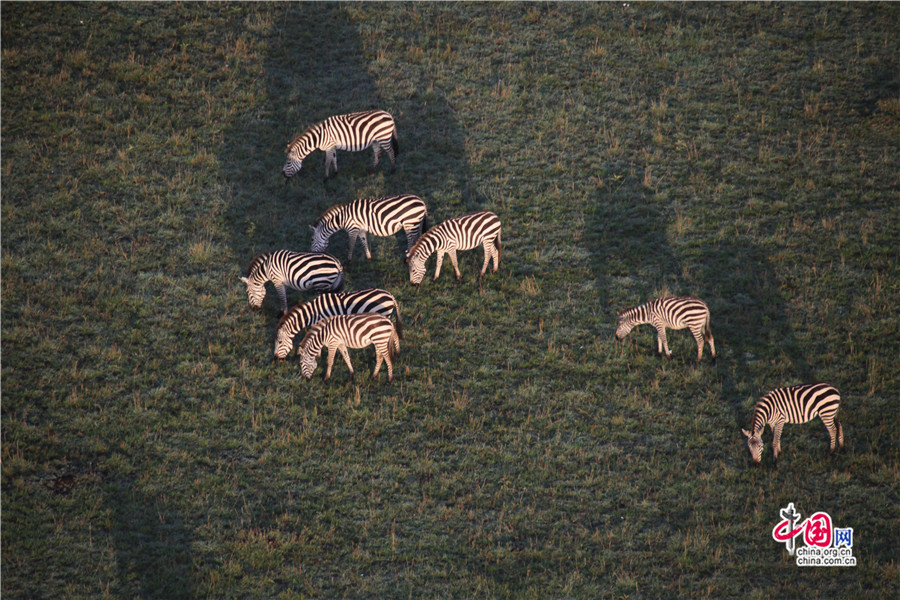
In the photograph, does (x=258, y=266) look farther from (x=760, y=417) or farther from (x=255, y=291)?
(x=760, y=417)

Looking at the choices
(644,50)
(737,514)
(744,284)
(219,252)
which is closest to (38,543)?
(219,252)

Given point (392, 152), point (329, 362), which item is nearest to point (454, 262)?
point (329, 362)

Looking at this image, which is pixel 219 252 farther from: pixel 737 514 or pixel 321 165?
pixel 737 514

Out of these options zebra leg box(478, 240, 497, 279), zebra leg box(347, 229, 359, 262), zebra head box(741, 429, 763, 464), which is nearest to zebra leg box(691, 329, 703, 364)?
zebra head box(741, 429, 763, 464)

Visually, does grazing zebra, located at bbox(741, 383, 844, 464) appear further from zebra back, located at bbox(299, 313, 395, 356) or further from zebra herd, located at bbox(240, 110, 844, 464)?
zebra back, located at bbox(299, 313, 395, 356)

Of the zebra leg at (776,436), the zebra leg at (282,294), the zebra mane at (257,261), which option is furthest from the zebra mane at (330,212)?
the zebra leg at (776,436)

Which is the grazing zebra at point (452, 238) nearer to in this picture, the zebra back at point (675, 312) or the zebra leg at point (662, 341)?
the zebra back at point (675, 312)
